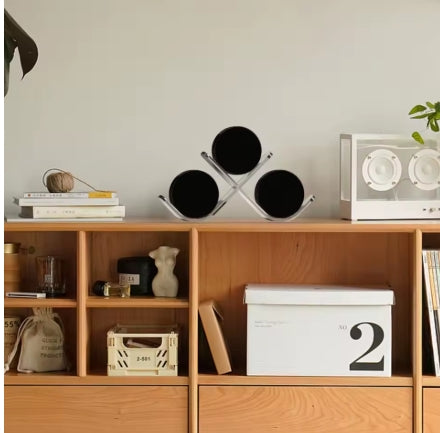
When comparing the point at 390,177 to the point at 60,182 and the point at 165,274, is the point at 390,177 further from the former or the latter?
the point at 60,182

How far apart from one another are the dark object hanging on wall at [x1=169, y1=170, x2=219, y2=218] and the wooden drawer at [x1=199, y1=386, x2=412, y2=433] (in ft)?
1.60

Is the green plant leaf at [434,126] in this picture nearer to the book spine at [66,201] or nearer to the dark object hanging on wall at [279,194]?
the dark object hanging on wall at [279,194]

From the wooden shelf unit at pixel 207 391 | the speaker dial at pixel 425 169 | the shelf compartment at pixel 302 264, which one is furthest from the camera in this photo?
the shelf compartment at pixel 302 264

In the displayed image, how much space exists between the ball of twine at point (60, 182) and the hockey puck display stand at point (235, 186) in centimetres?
27

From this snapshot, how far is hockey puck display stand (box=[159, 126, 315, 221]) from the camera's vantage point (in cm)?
209

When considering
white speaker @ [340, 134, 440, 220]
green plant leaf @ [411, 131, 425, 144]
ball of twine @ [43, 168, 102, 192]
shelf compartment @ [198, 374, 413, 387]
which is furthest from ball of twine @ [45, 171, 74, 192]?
green plant leaf @ [411, 131, 425, 144]

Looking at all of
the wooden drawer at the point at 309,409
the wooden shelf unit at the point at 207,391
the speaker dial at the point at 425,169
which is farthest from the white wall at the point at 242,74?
the wooden drawer at the point at 309,409

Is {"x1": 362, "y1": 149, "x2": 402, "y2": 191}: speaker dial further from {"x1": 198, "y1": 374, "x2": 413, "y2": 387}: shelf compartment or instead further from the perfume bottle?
the perfume bottle

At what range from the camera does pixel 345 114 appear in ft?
7.75

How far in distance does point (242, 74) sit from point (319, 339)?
0.84 meters

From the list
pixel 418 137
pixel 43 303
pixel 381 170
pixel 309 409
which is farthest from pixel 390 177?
pixel 43 303

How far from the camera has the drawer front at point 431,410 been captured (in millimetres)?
2057

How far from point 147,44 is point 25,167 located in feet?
1.76

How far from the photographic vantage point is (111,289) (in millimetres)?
2156
